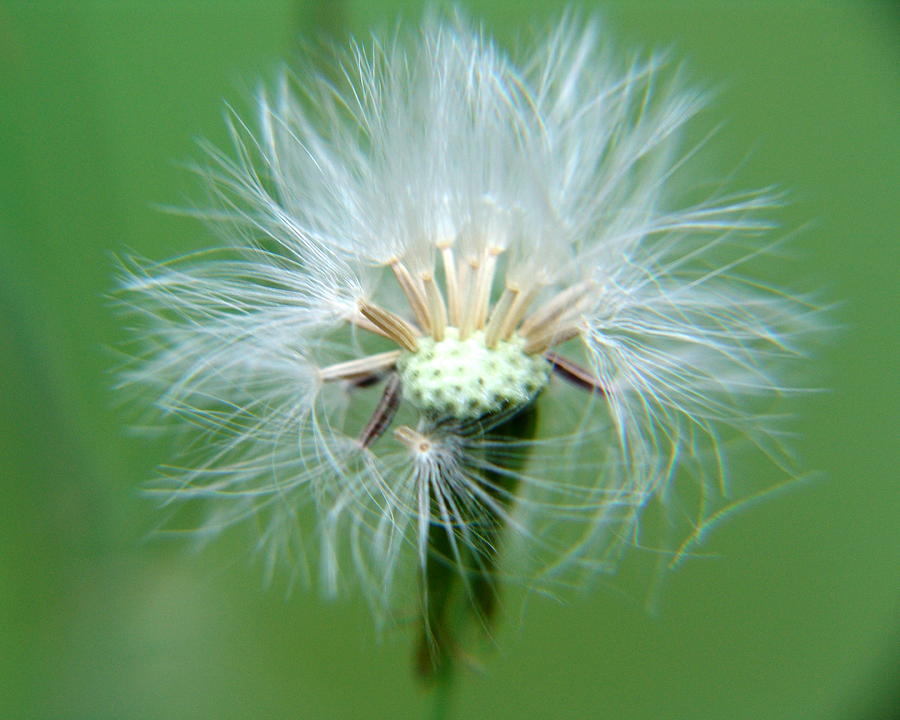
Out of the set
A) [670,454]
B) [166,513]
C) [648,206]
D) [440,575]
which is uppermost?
[648,206]

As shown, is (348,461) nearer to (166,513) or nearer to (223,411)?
(223,411)

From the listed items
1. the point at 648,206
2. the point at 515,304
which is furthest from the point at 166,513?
the point at 648,206

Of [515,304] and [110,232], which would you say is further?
Result: [110,232]

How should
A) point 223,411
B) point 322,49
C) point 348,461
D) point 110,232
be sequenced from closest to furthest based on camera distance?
point 348,461, point 223,411, point 322,49, point 110,232
